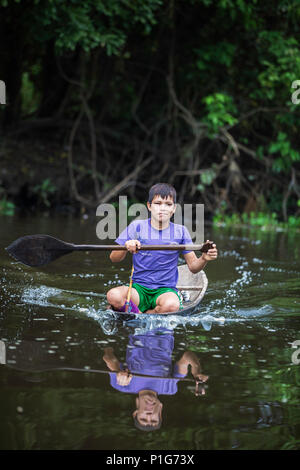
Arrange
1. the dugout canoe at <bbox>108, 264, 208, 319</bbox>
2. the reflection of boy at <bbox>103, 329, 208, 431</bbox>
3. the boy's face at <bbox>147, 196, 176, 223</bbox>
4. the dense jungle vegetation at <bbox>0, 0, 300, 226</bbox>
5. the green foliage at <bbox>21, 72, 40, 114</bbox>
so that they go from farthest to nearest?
1. the green foliage at <bbox>21, 72, 40, 114</bbox>
2. the dense jungle vegetation at <bbox>0, 0, 300, 226</bbox>
3. the dugout canoe at <bbox>108, 264, 208, 319</bbox>
4. the boy's face at <bbox>147, 196, 176, 223</bbox>
5. the reflection of boy at <bbox>103, 329, 208, 431</bbox>

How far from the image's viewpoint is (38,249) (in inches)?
176

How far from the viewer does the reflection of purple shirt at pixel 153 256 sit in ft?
14.4

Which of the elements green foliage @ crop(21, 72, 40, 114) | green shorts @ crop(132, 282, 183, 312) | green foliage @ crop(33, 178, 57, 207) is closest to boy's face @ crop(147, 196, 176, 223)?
green shorts @ crop(132, 282, 183, 312)

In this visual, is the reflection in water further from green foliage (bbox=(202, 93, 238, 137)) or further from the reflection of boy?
green foliage (bbox=(202, 93, 238, 137))

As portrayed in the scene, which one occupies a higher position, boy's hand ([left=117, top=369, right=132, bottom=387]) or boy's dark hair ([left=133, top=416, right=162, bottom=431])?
boy's hand ([left=117, top=369, right=132, bottom=387])

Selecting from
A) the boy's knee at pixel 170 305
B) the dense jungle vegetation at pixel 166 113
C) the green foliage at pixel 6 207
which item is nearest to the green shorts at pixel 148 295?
the boy's knee at pixel 170 305

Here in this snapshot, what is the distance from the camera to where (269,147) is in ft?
40.5

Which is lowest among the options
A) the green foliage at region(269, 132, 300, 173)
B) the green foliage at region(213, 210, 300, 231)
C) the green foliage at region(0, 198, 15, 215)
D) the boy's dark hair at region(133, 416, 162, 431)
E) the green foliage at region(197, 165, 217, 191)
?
the boy's dark hair at region(133, 416, 162, 431)

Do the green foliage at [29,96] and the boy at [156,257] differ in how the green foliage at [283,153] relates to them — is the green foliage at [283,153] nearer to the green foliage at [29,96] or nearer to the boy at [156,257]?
the green foliage at [29,96]

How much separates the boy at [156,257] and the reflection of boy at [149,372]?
61 centimetres

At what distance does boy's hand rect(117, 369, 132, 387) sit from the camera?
2.72m

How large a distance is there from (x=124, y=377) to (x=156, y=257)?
5.41 feet
